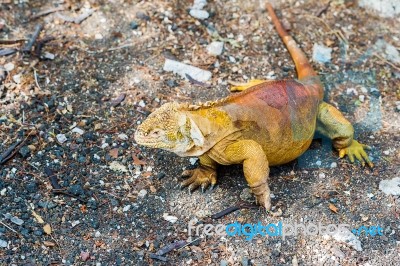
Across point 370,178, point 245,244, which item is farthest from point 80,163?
point 370,178

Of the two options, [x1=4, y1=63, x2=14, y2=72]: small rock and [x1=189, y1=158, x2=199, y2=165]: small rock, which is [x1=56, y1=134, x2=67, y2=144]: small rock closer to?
[x1=4, y1=63, x2=14, y2=72]: small rock

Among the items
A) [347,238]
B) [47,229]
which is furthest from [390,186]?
[47,229]

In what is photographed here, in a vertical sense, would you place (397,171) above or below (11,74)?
below

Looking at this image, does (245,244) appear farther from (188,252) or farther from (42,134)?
(42,134)

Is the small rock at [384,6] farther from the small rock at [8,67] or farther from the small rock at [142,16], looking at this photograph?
the small rock at [8,67]

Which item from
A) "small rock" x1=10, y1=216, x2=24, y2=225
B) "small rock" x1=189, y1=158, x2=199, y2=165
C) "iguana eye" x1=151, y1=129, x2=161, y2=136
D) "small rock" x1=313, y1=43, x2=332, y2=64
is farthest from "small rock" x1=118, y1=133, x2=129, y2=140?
"small rock" x1=313, y1=43, x2=332, y2=64

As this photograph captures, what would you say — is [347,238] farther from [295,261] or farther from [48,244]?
[48,244]

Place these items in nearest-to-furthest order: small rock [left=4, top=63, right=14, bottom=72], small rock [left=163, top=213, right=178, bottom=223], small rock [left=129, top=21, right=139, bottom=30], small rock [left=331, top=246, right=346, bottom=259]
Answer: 1. small rock [left=331, top=246, right=346, bottom=259]
2. small rock [left=163, top=213, right=178, bottom=223]
3. small rock [left=4, top=63, right=14, bottom=72]
4. small rock [left=129, top=21, right=139, bottom=30]
